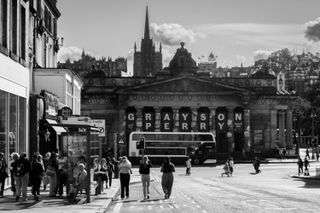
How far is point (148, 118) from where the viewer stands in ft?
361

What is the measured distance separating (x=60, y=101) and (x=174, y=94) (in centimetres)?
6208

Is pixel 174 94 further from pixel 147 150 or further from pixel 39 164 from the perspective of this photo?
pixel 39 164

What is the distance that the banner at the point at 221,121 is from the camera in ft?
362

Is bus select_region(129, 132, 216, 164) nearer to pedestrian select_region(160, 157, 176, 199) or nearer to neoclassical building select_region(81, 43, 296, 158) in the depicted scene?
neoclassical building select_region(81, 43, 296, 158)

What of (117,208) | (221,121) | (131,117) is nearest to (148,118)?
(131,117)

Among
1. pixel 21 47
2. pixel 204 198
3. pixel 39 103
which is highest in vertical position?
pixel 21 47

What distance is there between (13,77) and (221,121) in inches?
3195

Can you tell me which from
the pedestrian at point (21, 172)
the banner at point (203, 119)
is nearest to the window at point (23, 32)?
the pedestrian at point (21, 172)

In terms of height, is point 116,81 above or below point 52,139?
above

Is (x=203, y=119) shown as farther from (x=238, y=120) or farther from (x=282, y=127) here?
(x=282, y=127)

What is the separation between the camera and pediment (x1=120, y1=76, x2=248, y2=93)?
109 meters

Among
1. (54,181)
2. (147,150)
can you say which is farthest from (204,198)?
(147,150)

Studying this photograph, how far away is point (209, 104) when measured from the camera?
109625 mm

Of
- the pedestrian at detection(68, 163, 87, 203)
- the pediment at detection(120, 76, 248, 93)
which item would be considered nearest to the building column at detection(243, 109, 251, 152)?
the pediment at detection(120, 76, 248, 93)
